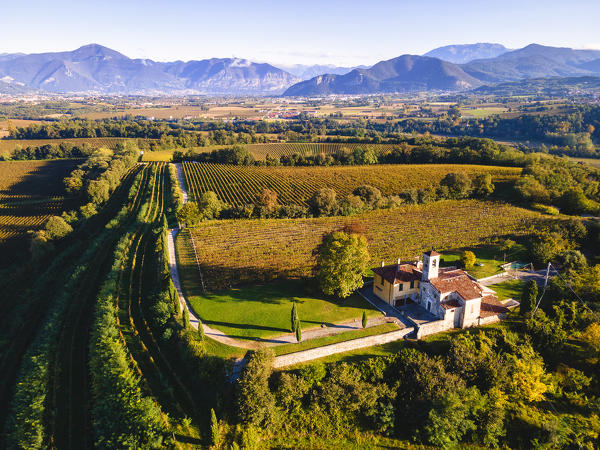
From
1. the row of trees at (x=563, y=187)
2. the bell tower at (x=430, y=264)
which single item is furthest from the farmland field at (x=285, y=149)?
the bell tower at (x=430, y=264)

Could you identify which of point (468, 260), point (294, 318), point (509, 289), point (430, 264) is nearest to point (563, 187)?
point (468, 260)

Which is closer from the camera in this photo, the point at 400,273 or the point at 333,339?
the point at 333,339

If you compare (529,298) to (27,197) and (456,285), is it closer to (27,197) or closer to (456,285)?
(456,285)

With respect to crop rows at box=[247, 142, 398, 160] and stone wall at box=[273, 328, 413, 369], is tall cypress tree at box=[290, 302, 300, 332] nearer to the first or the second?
stone wall at box=[273, 328, 413, 369]

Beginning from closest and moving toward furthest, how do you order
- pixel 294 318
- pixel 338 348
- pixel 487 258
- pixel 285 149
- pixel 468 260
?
pixel 338 348, pixel 294 318, pixel 468 260, pixel 487 258, pixel 285 149

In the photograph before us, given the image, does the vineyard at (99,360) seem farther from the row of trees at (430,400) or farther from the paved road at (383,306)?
the paved road at (383,306)

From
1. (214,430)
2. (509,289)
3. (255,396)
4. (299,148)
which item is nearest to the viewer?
(214,430)

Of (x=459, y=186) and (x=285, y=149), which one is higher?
(x=285, y=149)
